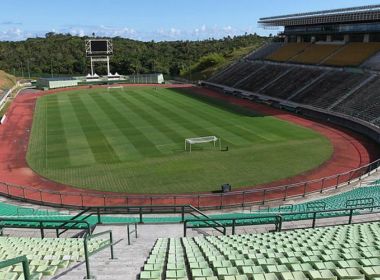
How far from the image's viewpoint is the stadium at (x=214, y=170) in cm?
900

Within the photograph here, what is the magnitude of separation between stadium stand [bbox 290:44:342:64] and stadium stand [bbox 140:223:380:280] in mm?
55613

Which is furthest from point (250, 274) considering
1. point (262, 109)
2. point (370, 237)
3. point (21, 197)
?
point (262, 109)

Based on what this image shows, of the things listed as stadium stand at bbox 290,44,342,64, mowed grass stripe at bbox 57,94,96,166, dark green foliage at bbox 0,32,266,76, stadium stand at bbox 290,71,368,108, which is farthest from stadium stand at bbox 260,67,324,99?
dark green foliage at bbox 0,32,266,76

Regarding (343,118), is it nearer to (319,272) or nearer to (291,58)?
(291,58)

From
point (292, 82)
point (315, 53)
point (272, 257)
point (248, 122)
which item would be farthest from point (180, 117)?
point (272, 257)

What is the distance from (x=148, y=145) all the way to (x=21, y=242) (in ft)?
73.6

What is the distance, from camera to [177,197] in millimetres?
22578

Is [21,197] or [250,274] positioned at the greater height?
[250,274]

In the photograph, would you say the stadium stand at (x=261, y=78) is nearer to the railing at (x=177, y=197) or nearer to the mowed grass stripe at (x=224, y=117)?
the mowed grass stripe at (x=224, y=117)

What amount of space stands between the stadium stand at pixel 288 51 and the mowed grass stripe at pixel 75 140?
41096 millimetres

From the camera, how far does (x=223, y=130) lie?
3928 centimetres

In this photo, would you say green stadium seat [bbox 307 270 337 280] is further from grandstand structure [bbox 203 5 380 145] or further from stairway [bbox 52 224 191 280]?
grandstand structure [bbox 203 5 380 145]

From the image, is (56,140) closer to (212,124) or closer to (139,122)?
(139,122)

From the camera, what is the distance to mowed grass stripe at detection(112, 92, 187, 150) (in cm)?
3666
